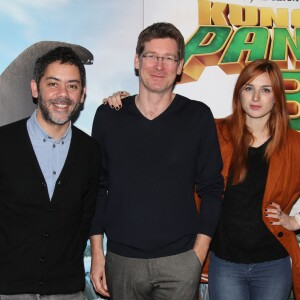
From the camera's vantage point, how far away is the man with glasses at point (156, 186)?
2.49m

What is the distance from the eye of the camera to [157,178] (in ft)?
8.21

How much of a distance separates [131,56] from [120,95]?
2.50 ft

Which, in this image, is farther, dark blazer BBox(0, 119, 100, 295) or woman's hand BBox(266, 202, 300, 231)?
woman's hand BBox(266, 202, 300, 231)

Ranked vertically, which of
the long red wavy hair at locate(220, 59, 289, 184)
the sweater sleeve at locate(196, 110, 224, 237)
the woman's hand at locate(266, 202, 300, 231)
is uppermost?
the long red wavy hair at locate(220, 59, 289, 184)

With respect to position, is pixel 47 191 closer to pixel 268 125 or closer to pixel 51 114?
pixel 51 114

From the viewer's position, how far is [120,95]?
279 cm

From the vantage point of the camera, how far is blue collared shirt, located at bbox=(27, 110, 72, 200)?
233 centimetres

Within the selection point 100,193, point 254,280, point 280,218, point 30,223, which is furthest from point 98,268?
point 280,218

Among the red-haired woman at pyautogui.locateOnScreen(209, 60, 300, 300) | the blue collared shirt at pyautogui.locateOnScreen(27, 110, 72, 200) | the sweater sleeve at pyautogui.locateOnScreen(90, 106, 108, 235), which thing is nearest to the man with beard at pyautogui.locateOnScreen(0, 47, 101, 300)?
the blue collared shirt at pyautogui.locateOnScreen(27, 110, 72, 200)

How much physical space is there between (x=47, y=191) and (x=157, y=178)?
56 cm

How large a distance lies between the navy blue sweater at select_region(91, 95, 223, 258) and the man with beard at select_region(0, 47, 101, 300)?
0.49 ft

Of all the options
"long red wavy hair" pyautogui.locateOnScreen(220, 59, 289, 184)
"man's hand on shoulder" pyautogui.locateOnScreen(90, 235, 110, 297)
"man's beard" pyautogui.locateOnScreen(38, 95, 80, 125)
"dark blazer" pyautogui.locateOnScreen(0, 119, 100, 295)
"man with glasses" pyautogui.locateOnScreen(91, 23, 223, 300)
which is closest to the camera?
"dark blazer" pyautogui.locateOnScreen(0, 119, 100, 295)

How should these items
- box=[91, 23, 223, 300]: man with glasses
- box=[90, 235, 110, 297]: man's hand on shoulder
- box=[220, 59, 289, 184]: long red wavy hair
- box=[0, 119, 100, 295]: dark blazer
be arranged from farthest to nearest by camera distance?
box=[220, 59, 289, 184]: long red wavy hair, box=[90, 235, 110, 297]: man's hand on shoulder, box=[91, 23, 223, 300]: man with glasses, box=[0, 119, 100, 295]: dark blazer

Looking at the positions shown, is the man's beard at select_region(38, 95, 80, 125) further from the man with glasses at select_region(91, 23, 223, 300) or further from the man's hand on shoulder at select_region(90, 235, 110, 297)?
the man's hand on shoulder at select_region(90, 235, 110, 297)
